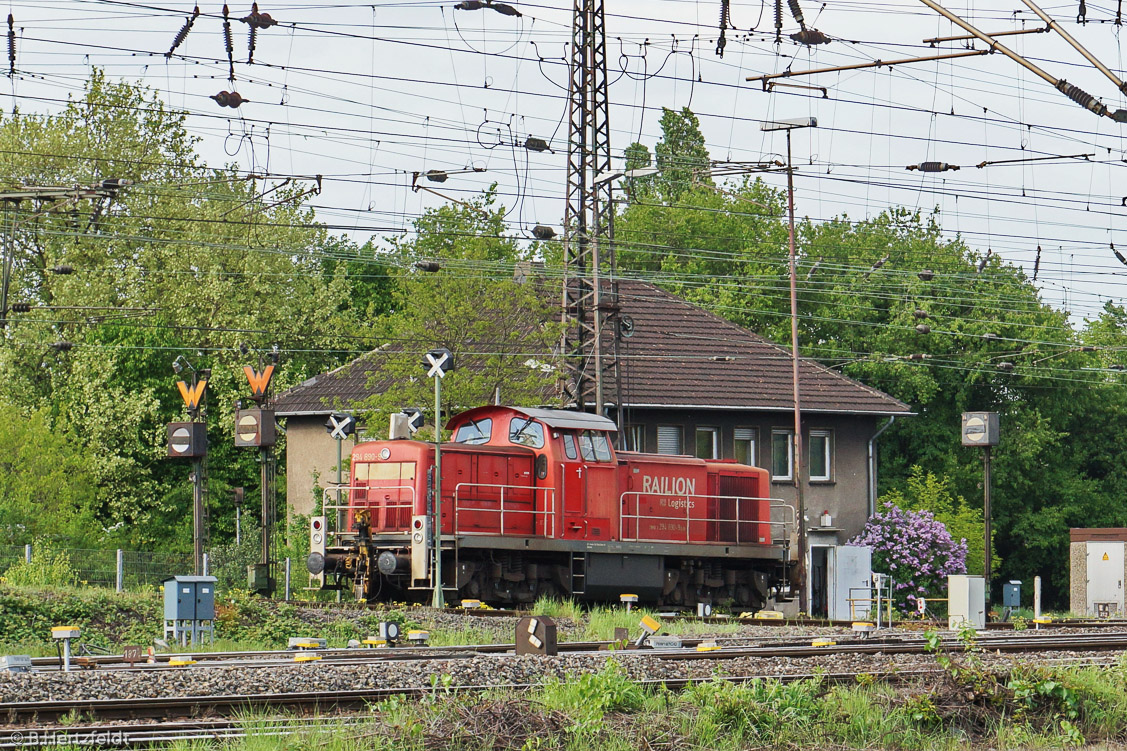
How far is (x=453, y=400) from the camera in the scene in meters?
32.0

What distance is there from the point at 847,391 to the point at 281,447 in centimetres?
2010

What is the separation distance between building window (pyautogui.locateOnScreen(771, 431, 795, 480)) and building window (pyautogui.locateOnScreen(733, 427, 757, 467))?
679mm

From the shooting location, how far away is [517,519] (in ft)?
Result: 82.8

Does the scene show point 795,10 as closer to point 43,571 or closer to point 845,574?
point 43,571

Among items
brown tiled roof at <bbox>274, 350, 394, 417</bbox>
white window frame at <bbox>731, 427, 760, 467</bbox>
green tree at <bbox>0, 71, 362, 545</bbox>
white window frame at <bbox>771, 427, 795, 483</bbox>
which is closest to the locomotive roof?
brown tiled roof at <bbox>274, 350, 394, 417</bbox>

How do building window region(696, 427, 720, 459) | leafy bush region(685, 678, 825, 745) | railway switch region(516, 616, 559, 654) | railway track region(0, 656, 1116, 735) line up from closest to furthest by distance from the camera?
railway track region(0, 656, 1116, 735), leafy bush region(685, 678, 825, 745), railway switch region(516, 616, 559, 654), building window region(696, 427, 720, 459)

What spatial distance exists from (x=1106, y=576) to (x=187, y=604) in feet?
86.1

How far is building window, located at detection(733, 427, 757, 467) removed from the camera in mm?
39631

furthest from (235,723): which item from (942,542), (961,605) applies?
(942,542)

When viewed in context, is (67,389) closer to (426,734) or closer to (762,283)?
(762,283)

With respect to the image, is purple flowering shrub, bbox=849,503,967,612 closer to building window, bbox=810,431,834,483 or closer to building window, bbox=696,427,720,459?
building window, bbox=810,431,834,483

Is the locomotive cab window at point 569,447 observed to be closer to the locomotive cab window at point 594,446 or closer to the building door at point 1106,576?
the locomotive cab window at point 594,446

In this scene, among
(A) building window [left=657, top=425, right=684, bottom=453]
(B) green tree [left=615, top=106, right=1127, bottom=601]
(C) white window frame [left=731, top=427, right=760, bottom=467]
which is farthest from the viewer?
(B) green tree [left=615, top=106, right=1127, bottom=601]

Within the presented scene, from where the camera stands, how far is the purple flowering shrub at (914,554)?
39.6 meters
